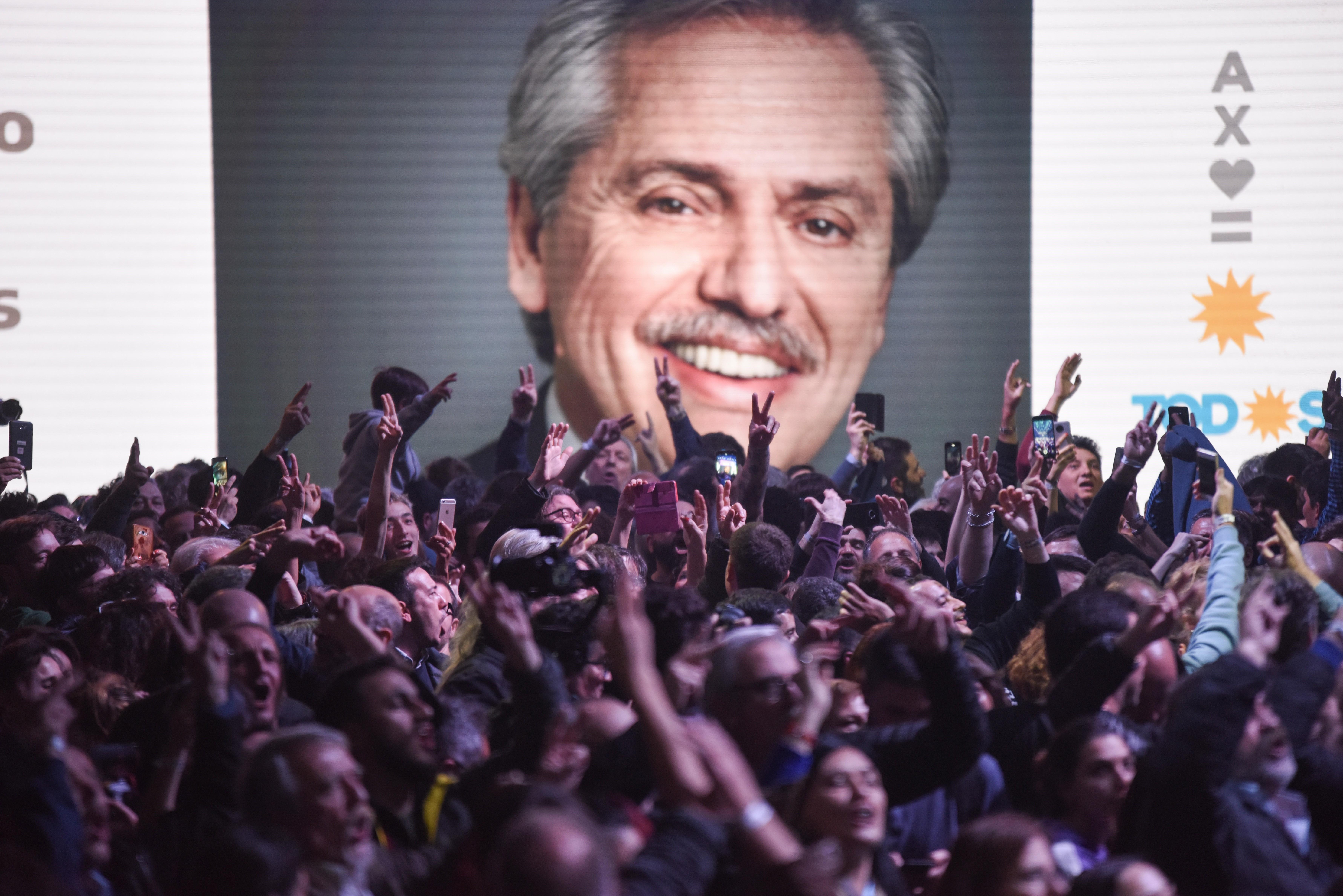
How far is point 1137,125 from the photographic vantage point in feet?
28.5

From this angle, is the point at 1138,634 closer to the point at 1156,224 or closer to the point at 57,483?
the point at 1156,224

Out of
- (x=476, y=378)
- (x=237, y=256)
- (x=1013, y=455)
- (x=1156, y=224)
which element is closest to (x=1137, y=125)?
(x=1156, y=224)

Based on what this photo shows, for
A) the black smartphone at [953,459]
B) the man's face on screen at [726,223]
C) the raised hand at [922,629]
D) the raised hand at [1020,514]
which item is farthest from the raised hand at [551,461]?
the man's face on screen at [726,223]

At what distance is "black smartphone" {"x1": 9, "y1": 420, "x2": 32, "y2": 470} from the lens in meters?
6.41

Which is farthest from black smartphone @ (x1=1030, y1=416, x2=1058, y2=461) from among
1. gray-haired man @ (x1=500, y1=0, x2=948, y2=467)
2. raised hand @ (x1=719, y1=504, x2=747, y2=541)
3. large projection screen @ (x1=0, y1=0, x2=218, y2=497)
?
large projection screen @ (x1=0, y1=0, x2=218, y2=497)

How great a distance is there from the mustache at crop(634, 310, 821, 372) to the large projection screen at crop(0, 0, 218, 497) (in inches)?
106

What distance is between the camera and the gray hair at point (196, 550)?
→ 4668 mm

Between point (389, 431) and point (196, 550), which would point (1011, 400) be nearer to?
point (389, 431)

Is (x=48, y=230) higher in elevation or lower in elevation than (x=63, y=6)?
lower

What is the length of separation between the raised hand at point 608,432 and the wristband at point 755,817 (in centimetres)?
379

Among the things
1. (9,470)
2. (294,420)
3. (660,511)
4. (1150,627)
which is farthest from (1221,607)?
(9,470)

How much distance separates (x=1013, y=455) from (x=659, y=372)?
1708 millimetres

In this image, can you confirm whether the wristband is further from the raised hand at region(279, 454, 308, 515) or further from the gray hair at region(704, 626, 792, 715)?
the raised hand at region(279, 454, 308, 515)

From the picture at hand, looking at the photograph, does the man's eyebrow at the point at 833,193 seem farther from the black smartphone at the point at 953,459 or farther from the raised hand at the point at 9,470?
the raised hand at the point at 9,470
